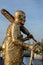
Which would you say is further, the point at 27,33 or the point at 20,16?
the point at 27,33

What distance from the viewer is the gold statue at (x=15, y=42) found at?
492cm

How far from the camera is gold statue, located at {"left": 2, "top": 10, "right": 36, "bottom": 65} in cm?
492

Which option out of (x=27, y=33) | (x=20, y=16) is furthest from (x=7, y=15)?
(x=27, y=33)

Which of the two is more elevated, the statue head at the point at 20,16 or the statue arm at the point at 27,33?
the statue head at the point at 20,16

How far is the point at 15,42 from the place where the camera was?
492 cm

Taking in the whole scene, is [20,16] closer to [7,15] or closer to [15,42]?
[7,15]

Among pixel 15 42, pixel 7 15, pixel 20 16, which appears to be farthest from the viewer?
pixel 7 15

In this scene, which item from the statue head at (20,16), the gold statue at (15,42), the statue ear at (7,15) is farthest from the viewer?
the statue ear at (7,15)

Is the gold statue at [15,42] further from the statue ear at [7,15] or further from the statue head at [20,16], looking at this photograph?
the statue ear at [7,15]

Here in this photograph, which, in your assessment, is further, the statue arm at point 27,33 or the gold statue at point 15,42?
the statue arm at point 27,33

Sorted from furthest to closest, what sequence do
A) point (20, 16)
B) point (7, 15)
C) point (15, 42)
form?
point (7, 15), point (20, 16), point (15, 42)

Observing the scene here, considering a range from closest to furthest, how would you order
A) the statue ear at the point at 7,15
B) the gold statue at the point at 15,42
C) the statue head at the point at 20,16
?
the gold statue at the point at 15,42 < the statue head at the point at 20,16 < the statue ear at the point at 7,15

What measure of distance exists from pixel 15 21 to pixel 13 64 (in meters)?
0.74

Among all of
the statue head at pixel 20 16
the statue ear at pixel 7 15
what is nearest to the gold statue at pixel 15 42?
the statue head at pixel 20 16
